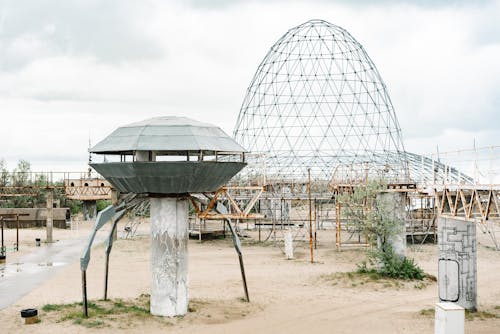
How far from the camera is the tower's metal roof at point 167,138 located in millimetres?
19703

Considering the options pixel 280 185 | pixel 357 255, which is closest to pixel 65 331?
pixel 357 255

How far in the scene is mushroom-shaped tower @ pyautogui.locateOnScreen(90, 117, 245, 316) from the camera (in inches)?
773

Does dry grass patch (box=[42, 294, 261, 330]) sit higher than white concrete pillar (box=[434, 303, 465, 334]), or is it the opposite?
white concrete pillar (box=[434, 303, 465, 334])

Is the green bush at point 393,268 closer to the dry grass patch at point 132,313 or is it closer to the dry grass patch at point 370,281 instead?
the dry grass patch at point 370,281

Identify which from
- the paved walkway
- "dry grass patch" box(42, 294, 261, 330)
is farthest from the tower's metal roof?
the paved walkway

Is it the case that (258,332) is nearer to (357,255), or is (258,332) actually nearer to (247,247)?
(357,255)

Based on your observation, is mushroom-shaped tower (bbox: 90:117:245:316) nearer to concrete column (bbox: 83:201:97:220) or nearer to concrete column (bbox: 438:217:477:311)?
concrete column (bbox: 438:217:477:311)

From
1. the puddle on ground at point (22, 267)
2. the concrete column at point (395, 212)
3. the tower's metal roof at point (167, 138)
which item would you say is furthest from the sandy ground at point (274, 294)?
the tower's metal roof at point (167, 138)

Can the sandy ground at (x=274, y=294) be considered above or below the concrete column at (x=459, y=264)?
below

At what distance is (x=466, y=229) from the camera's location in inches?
840

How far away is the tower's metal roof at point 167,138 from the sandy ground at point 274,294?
19.9ft

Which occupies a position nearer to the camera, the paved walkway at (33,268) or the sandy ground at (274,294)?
the sandy ground at (274,294)

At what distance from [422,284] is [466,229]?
6624 millimetres

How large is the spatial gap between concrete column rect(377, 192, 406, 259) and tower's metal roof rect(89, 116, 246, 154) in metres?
11.2
